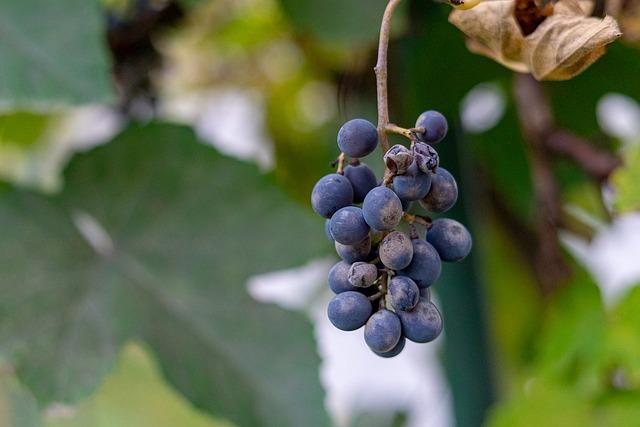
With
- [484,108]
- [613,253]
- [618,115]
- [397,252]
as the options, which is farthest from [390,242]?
[613,253]

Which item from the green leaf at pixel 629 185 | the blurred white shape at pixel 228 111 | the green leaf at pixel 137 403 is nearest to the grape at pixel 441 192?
the green leaf at pixel 629 185

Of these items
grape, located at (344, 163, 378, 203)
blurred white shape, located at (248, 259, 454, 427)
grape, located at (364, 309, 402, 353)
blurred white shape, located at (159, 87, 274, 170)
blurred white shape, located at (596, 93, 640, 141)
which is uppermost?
grape, located at (344, 163, 378, 203)

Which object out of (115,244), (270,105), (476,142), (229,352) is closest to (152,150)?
(115,244)

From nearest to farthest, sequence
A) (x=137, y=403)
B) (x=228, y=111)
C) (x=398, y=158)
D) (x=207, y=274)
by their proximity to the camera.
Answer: (x=398, y=158), (x=207, y=274), (x=137, y=403), (x=228, y=111)

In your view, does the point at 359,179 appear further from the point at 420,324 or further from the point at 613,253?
the point at 613,253

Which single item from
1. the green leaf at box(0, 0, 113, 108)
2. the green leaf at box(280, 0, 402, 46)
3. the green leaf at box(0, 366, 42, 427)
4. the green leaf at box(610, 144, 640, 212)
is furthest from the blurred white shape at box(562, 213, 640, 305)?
the green leaf at box(0, 366, 42, 427)

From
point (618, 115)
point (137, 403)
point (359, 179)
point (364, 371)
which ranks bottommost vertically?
point (364, 371)

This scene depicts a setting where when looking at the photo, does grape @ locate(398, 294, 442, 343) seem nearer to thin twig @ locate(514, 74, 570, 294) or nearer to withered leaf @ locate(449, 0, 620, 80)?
withered leaf @ locate(449, 0, 620, 80)
